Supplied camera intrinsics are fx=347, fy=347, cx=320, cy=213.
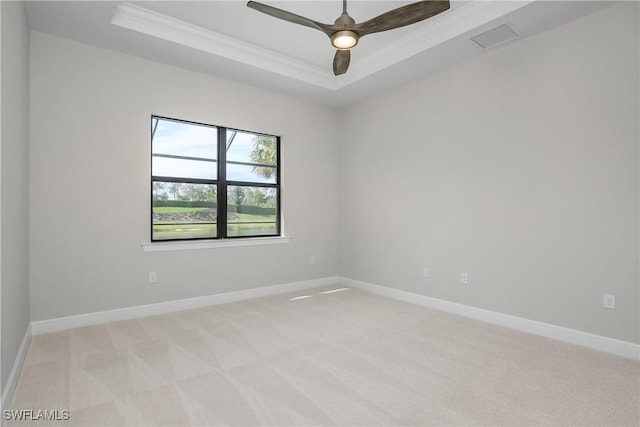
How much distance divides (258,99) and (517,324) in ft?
12.9

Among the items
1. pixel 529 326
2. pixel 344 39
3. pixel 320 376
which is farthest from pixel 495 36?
pixel 320 376

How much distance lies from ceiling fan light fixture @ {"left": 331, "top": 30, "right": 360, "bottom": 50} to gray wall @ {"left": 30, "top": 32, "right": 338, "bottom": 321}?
7.14 ft

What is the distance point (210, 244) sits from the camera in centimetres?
418

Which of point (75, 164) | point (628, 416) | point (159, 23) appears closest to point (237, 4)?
point (159, 23)

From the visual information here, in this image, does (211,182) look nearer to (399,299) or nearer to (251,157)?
(251,157)

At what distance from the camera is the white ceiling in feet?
9.60

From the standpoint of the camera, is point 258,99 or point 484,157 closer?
point 484,157

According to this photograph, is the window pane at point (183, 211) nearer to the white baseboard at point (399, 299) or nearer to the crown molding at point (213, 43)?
the white baseboard at point (399, 299)

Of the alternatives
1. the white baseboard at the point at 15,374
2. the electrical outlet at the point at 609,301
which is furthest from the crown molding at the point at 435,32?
the white baseboard at the point at 15,374

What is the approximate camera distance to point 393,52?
3.81 metres

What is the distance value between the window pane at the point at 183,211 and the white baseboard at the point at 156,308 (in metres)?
0.75

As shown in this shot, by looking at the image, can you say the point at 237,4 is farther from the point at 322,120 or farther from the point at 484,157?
the point at 484,157

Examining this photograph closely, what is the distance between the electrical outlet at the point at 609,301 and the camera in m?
2.79

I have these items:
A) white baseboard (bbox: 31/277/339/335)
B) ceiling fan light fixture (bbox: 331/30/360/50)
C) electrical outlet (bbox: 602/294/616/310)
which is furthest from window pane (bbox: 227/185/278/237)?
electrical outlet (bbox: 602/294/616/310)
